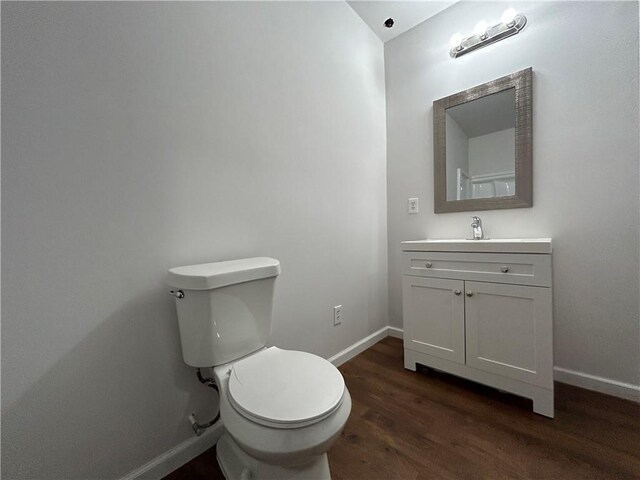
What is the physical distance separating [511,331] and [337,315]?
0.90 metres

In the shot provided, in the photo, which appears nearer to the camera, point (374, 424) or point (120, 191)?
point (120, 191)

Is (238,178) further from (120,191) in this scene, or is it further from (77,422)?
(77,422)

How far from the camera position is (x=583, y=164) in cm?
134

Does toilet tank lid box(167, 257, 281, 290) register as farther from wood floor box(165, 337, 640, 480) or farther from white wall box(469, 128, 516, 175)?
white wall box(469, 128, 516, 175)

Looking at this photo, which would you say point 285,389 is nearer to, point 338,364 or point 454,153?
point 338,364

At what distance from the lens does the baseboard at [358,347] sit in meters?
1.65

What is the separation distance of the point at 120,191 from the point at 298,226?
2.55 feet

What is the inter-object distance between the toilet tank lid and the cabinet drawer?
0.91 metres

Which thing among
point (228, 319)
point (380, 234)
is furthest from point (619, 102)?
point (228, 319)

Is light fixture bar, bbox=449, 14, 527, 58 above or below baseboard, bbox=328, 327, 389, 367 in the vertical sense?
above

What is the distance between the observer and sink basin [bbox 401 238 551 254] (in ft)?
3.80

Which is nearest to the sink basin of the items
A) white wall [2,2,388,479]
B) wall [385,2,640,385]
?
wall [385,2,640,385]

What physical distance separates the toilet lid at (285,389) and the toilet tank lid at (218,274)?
296 mm

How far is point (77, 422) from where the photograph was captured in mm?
784
